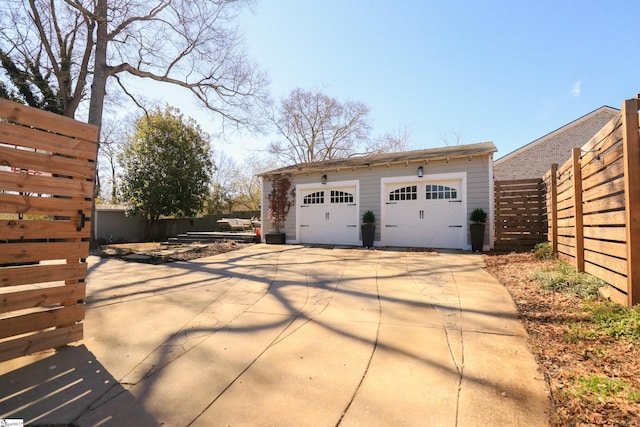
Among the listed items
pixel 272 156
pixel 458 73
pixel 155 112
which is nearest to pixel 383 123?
pixel 272 156

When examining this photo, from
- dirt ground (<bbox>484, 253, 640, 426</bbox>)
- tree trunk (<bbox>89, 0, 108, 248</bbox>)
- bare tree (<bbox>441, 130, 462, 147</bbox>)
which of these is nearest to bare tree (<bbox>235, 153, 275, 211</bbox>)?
bare tree (<bbox>441, 130, 462, 147</bbox>)

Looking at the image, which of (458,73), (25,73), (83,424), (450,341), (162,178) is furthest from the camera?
(162,178)

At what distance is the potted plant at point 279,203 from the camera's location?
11.1m

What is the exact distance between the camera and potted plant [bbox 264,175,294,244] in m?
11.1

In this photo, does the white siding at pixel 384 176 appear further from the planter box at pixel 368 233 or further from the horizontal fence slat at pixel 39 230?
the horizontal fence slat at pixel 39 230

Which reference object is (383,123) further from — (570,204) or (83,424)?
(83,424)

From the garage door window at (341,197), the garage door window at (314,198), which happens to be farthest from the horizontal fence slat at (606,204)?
the garage door window at (314,198)

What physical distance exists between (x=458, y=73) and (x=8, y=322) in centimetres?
1376

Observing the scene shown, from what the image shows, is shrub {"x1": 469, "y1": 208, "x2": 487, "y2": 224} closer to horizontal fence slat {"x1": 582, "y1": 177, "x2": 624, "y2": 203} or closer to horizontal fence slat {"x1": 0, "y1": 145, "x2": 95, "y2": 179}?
horizontal fence slat {"x1": 582, "y1": 177, "x2": 624, "y2": 203}

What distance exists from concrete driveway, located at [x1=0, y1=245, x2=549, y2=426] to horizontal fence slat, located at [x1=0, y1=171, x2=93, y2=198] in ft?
4.44

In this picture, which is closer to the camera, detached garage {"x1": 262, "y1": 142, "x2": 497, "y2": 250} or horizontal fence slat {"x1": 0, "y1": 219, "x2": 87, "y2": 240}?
horizontal fence slat {"x1": 0, "y1": 219, "x2": 87, "y2": 240}

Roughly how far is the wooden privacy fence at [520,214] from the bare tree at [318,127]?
17.1 m

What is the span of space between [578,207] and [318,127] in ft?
70.0

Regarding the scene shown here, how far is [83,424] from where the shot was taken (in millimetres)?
1637
